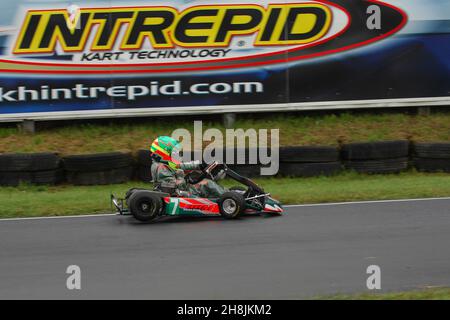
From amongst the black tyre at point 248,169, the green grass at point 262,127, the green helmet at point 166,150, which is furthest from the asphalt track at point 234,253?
the green grass at point 262,127

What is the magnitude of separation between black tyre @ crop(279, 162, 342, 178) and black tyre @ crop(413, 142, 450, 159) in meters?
1.36

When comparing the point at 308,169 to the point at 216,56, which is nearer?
the point at 308,169

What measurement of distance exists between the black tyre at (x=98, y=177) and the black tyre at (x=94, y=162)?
0.07 meters

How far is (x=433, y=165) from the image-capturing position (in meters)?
12.2

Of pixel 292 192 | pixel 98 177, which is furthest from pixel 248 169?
pixel 98 177

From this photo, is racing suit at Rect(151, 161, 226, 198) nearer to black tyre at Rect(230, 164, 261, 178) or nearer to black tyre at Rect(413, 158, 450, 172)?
black tyre at Rect(230, 164, 261, 178)

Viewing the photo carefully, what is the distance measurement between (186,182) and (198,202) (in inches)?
13.8

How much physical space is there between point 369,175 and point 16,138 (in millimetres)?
6066

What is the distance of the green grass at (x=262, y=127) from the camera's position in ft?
43.0

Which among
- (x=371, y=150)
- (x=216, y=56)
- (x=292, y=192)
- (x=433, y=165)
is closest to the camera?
(x=292, y=192)

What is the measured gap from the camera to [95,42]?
13297 millimetres

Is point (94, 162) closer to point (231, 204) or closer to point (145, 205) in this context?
point (145, 205)

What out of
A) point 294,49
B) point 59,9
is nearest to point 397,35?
point 294,49

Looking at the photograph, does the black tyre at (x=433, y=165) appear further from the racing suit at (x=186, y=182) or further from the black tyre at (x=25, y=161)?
the black tyre at (x=25, y=161)
